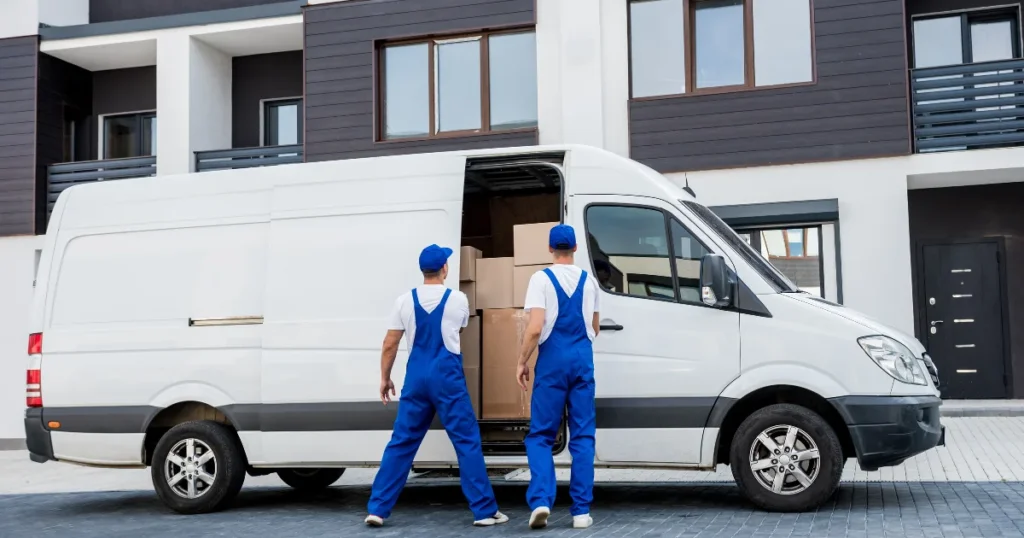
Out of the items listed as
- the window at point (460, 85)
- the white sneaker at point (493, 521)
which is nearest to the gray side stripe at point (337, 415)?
the white sneaker at point (493, 521)

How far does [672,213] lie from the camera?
25.5ft

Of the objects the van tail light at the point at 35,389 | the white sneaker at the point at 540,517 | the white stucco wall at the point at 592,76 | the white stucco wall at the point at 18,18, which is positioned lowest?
the white sneaker at the point at 540,517

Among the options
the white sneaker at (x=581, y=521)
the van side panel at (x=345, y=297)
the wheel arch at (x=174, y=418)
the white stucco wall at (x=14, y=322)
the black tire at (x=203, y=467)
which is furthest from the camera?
the white stucco wall at (x=14, y=322)

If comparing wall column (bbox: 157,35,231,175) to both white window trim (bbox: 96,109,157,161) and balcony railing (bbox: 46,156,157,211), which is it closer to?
balcony railing (bbox: 46,156,157,211)

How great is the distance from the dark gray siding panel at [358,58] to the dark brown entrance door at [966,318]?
6.65 metres

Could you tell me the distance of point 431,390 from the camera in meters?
7.38

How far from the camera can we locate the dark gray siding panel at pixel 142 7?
62.4 ft

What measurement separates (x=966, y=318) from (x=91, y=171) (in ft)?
46.1

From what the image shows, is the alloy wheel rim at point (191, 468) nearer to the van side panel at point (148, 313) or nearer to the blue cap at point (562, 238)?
the van side panel at point (148, 313)

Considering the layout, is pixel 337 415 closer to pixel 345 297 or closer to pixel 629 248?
pixel 345 297

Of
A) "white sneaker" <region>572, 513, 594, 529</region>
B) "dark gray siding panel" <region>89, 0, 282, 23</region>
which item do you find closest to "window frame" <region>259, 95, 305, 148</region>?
"dark gray siding panel" <region>89, 0, 282, 23</region>

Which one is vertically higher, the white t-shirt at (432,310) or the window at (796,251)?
the window at (796,251)

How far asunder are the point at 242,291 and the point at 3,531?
2368mm

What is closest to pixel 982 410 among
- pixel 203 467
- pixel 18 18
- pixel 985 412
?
pixel 985 412
